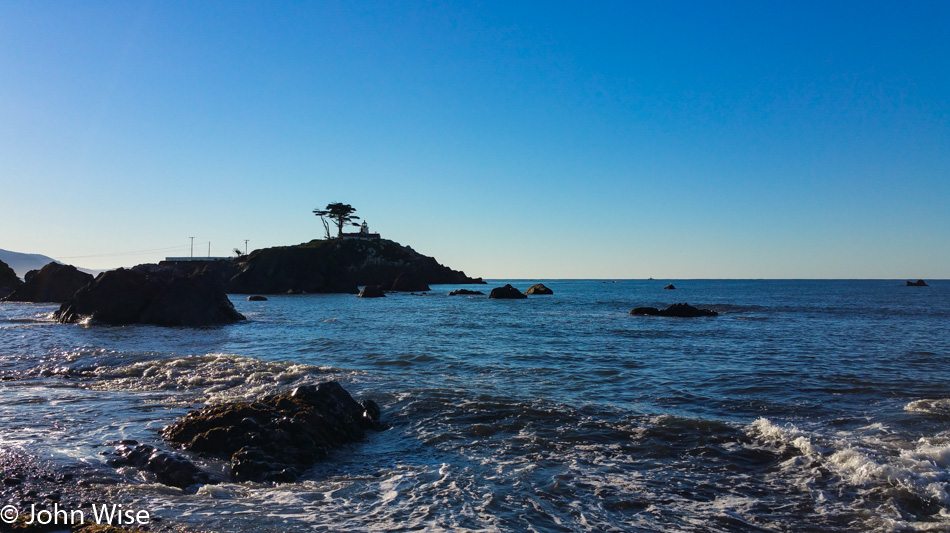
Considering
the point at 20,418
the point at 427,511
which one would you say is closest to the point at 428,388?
the point at 427,511

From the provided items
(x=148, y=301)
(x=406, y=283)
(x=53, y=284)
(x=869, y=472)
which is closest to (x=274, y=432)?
(x=869, y=472)

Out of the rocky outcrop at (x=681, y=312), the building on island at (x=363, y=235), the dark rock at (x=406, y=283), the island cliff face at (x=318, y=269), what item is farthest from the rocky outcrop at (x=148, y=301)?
the building on island at (x=363, y=235)

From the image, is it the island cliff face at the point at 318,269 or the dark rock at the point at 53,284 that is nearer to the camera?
the dark rock at the point at 53,284

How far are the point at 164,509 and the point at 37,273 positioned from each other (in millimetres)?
76864

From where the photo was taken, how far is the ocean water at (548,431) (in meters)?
6.99

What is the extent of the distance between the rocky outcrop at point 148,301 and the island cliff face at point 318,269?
7125cm

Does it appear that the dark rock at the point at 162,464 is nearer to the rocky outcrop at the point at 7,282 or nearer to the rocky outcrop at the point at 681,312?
the rocky outcrop at the point at 681,312

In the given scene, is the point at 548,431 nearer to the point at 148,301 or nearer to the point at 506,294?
the point at 148,301

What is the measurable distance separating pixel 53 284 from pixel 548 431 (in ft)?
241

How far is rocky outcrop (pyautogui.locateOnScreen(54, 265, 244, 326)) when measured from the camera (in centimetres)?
3538

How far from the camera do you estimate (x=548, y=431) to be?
432 inches

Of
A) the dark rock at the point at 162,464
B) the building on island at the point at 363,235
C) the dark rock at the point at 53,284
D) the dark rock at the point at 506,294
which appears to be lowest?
the dark rock at the point at 162,464

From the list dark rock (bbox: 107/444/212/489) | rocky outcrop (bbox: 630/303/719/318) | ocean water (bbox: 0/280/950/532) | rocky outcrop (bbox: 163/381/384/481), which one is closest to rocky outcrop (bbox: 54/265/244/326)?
ocean water (bbox: 0/280/950/532)

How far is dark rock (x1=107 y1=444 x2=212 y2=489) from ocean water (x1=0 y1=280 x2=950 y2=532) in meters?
0.23
